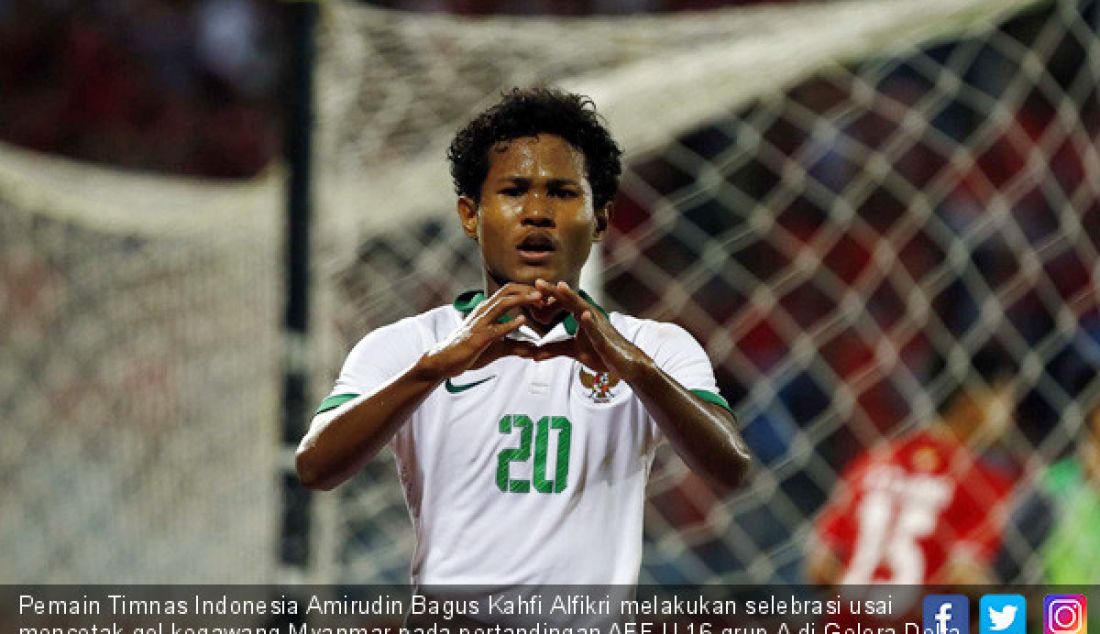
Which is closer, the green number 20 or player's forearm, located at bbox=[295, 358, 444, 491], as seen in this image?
player's forearm, located at bbox=[295, 358, 444, 491]

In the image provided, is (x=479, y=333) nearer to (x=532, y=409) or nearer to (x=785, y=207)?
(x=532, y=409)

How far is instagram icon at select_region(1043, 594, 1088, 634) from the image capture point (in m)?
1.87

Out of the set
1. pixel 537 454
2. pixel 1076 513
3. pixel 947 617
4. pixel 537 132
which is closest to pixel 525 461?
pixel 537 454

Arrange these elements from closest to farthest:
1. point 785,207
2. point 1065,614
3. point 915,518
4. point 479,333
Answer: point 479,333 → point 1065,614 → point 915,518 → point 785,207

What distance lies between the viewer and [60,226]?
11.0 feet

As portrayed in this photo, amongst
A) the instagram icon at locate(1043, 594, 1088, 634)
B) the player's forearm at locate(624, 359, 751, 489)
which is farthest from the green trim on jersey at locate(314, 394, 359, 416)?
the instagram icon at locate(1043, 594, 1088, 634)

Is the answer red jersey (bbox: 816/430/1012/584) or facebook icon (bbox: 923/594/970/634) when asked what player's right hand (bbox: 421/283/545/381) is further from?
red jersey (bbox: 816/430/1012/584)

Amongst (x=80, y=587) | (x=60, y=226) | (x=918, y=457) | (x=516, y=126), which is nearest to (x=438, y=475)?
(x=516, y=126)

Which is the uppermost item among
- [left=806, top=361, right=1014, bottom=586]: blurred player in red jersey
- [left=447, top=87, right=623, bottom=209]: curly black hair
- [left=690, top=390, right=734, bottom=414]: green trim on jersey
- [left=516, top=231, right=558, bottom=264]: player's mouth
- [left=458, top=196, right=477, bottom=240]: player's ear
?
[left=806, top=361, right=1014, bottom=586]: blurred player in red jersey

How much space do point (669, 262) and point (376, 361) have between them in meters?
2.23

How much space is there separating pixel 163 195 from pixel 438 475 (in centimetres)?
253

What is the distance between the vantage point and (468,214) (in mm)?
1190

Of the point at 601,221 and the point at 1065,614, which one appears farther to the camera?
the point at 1065,614

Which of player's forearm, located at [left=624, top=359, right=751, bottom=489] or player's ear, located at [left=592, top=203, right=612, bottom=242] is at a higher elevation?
player's ear, located at [left=592, top=203, right=612, bottom=242]
